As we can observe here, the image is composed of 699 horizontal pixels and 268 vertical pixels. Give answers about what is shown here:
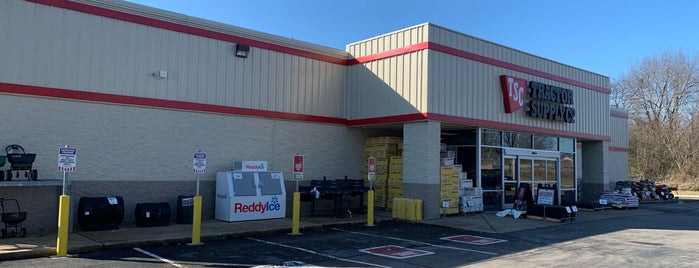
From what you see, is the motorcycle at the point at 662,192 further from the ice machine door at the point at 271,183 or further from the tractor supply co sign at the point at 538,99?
the ice machine door at the point at 271,183

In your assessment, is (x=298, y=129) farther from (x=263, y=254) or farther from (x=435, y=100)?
(x=263, y=254)

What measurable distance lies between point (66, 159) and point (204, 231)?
151 inches

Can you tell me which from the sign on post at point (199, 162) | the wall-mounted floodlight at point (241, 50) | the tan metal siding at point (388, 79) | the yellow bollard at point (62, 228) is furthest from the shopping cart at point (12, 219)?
the tan metal siding at point (388, 79)

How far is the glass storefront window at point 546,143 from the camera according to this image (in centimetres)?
2189

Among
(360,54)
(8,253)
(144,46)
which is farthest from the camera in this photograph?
(360,54)

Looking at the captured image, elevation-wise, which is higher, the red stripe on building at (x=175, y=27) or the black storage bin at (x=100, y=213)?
the red stripe on building at (x=175, y=27)

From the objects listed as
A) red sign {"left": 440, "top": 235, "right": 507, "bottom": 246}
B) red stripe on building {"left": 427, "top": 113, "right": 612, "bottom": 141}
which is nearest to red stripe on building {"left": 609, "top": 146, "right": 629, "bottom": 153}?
red stripe on building {"left": 427, "top": 113, "right": 612, "bottom": 141}

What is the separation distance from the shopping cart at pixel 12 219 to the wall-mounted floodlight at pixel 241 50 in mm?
7399

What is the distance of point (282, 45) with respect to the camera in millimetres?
17672

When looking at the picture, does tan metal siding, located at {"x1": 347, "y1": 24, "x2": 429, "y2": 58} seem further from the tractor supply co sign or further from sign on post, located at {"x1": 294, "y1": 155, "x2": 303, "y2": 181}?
sign on post, located at {"x1": 294, "y1": 155, "x2": 303, "y2": 181}

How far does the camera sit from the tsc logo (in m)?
19.3

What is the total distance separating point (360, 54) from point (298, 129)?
12.6 ft

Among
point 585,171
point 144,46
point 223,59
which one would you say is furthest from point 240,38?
point 585,171

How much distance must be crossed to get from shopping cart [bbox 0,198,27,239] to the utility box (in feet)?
16.8
